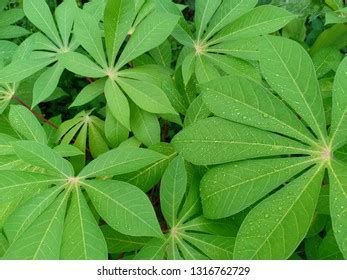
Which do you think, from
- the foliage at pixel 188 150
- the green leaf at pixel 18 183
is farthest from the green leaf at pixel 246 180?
the green leaf at pixel 18 183

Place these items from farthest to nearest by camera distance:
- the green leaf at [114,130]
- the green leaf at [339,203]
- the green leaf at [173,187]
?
1. the green leaf at [114,130]
2. the green leaf at [173,187]
3. the green leaf at [339,203]

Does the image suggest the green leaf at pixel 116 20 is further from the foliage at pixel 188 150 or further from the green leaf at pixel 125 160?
the green leaf at pixel 125 160

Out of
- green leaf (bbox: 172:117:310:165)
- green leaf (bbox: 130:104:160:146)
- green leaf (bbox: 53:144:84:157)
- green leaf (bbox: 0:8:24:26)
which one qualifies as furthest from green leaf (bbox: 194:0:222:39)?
green leaf (bbox: 0:8:24:26)

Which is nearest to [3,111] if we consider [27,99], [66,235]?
[27,99]

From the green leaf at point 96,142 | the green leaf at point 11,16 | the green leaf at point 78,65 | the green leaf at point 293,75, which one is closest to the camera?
the green leaf at point 293,75

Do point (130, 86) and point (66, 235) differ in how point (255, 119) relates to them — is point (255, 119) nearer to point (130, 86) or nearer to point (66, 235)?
point (130, 86)

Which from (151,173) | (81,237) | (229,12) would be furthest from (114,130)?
(229,12)
